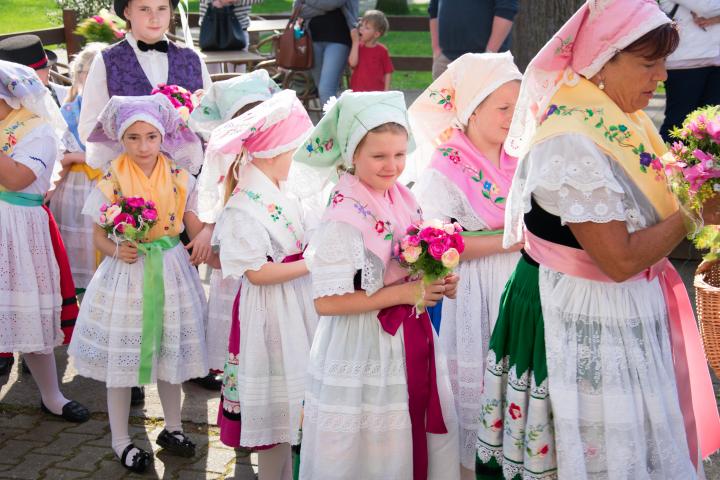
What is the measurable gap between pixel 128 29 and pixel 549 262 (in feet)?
11.3

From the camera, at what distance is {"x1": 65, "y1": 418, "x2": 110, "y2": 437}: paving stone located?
488 cm

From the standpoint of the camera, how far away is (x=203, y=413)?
199 inches

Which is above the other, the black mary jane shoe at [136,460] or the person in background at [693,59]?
the person in background at [693,59]

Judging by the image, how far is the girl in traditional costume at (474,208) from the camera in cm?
382

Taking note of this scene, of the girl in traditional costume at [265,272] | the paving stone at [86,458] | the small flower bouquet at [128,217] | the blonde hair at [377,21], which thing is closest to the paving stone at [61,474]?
the paving stone at [86,458]

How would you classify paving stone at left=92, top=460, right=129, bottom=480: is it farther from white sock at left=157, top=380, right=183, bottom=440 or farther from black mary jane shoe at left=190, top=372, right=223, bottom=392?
black mary jane shoe at left=190, top=372, right=223, bottom=392

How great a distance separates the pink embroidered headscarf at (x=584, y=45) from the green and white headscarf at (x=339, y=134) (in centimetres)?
45

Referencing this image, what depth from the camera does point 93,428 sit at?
4.93 m

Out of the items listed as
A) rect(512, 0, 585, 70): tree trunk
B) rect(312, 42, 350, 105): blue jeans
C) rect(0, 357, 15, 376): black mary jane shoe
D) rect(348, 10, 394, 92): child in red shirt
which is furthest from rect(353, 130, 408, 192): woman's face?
rect(348, 10, 394, 92): child in red shirt

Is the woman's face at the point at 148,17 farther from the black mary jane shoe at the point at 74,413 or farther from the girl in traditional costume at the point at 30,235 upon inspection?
the black mary jane shoe at the point at 74,413

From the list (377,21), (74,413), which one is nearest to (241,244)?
(74,413)

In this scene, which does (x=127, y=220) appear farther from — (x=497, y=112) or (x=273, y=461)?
(x=497, y=112)

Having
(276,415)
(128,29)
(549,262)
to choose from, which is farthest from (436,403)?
(128,29)

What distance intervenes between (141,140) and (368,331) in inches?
68.3
